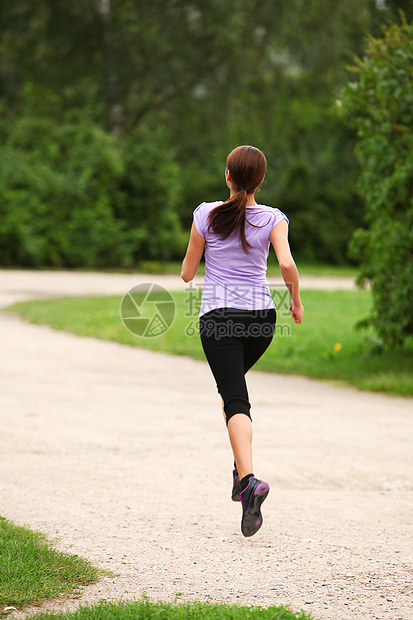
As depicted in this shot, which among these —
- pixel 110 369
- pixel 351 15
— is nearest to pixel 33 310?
pixel 110 369

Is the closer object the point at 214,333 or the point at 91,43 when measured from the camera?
the point at 214,333

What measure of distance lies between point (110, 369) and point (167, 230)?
18054 millimetres

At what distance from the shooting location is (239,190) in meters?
4.12

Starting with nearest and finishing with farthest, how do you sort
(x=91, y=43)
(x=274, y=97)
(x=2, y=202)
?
(x=2, y=202) → (x=91, y=43) → (x=274, y=97)

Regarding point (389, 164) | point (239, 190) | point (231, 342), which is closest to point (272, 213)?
point (239, 190)

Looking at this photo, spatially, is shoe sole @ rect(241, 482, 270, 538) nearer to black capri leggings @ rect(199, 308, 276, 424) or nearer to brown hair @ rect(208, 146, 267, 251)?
black capri leggings @ rect(199, 308, 276, 424)

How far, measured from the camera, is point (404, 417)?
24.1ft

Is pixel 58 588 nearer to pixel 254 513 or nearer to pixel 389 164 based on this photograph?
pixel 254 513

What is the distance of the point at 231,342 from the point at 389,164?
5.29 meters

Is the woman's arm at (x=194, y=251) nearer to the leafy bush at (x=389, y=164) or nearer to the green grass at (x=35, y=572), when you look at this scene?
the green grass at (x=35, y=572)

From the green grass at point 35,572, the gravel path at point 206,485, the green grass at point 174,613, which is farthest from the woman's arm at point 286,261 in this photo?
the green grass at point 35,572

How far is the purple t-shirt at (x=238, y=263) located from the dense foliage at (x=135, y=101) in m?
19.9

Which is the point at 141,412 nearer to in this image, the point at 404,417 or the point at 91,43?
the point at 404,417

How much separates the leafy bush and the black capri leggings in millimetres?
4611
